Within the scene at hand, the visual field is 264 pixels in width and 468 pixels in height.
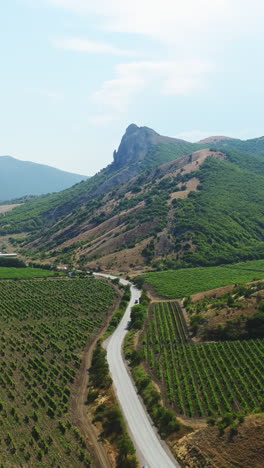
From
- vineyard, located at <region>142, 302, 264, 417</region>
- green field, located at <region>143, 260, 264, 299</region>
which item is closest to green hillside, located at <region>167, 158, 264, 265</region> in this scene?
green field, located at <region>143, 260, 264, 299</region>

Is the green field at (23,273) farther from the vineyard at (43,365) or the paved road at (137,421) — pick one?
the paved road at (137,421)

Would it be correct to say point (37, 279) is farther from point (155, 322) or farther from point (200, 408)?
point (200, 408)

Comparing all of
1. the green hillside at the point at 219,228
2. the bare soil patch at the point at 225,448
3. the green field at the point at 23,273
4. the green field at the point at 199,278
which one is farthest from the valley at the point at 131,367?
the green hillside at the point at 219,228

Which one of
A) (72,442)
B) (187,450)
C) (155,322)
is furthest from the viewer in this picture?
(155,322)

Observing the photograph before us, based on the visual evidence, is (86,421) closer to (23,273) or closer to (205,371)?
(205,371)

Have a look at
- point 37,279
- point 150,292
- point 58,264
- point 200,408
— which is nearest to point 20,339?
point 200,408

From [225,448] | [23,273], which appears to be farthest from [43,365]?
[23,273]
